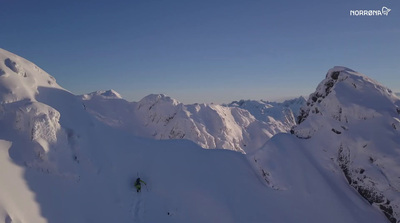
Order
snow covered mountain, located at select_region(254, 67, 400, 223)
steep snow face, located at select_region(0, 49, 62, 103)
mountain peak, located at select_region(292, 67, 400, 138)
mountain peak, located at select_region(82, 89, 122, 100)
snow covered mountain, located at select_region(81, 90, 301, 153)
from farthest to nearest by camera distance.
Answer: mountain peak, located at select_region(82, 89, 122, 100), snow covered mountain, located at select_region(81, 90, 301, 153), steep snow face, located at select_region(0, 49, 62, 103), mountain peak, located at select_region(292, 67, 400, 138), snow covered mountain, located at select_region(254, 67, 400, 223)

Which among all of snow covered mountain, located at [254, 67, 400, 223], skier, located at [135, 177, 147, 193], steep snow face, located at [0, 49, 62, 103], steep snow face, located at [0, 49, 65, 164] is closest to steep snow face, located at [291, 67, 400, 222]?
snow covered mountain, located at [254, 67, 400, 223]

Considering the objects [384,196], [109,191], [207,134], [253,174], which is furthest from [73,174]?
[207,134]

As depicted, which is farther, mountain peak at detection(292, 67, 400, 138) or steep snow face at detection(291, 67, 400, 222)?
mountain peak at detection(292, 67, 400, 138)

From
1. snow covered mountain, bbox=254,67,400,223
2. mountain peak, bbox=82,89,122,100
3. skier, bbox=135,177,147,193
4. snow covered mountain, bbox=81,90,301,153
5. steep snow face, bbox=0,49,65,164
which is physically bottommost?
snow covered mountain, bbox=81,90,301,153

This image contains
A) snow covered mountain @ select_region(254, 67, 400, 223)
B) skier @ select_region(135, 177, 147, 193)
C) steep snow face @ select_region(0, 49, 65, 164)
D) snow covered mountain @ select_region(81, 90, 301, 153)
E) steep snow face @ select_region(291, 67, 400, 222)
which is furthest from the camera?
snow covered mountain @ select_region(81, 90, 301, 153)

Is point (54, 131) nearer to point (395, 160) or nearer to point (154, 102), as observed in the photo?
point (395, 160)

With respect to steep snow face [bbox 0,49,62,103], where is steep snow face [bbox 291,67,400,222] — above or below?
below

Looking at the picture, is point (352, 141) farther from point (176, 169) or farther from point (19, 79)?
point (19, 79)

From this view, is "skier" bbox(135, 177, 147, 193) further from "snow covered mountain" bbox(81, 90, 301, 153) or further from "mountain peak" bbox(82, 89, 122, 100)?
"mountain peak" bbox(82, 89, 122, 100)
